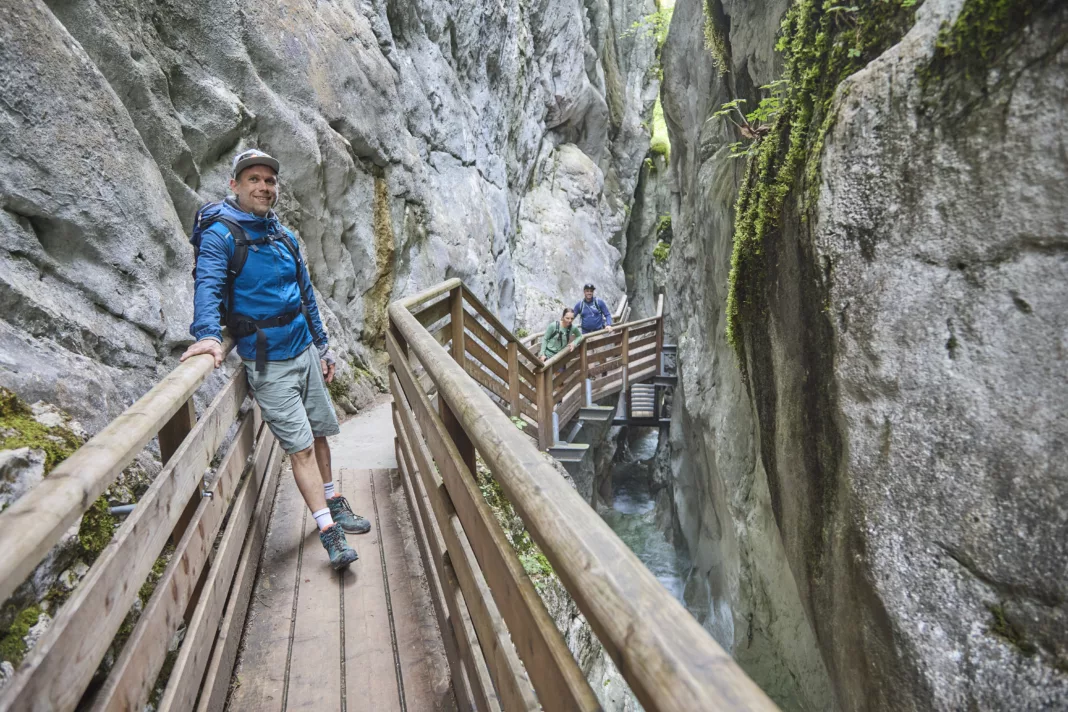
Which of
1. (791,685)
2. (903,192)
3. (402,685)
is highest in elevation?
(903,192)

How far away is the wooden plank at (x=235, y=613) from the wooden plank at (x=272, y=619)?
5cm

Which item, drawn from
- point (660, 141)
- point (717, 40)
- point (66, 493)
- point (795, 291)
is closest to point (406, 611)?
point (66, 493)

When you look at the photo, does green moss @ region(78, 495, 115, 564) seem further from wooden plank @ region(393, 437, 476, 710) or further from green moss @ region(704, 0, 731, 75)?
green moss @ region(704, 0, 731, 75)

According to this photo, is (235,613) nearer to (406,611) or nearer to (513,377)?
(406,611)

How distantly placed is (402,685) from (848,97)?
137 inches

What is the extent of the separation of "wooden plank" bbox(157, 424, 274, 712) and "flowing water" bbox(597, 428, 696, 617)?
8.95 metres

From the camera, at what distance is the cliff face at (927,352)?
2252 millimetres

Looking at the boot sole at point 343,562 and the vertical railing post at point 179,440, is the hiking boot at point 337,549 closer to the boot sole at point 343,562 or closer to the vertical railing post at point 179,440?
the boot sole at point 343,562

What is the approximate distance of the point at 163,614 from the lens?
5.96 ft

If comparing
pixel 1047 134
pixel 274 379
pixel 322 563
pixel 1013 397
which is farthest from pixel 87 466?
pixel 1047 134

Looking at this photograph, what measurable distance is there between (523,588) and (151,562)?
3.64ft

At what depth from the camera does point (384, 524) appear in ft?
12.9

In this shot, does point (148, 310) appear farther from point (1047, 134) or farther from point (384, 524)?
point (1047, 134)

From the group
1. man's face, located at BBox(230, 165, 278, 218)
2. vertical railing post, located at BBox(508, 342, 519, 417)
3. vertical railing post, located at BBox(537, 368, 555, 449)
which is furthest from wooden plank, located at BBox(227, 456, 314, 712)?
vertical railing post, located at BBox(537, 368, 555, 449)
